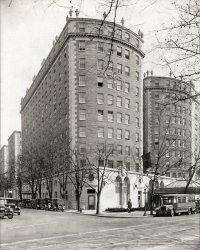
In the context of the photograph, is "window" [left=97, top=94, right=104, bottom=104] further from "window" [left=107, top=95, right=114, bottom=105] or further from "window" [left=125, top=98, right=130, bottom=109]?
"window" [left=125, top=98, right=130, bottom=109]

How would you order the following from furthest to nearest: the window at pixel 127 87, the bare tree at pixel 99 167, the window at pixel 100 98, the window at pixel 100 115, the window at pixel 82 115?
1. the window at pixel 127 87
2. the window at pixel 100 98
3. the window at pixel 100 115
4. the window at pixel 82 115
5. the bare tree at pixel 99 167

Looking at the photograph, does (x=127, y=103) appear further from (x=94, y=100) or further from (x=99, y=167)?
(x=99, y=167)

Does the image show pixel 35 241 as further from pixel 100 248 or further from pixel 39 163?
pixel 39 163

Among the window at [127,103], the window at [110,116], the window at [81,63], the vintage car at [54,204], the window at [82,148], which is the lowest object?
the vintage car at [54,204]

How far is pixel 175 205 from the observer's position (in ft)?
117

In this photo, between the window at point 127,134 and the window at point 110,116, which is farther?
the window at point 127,134

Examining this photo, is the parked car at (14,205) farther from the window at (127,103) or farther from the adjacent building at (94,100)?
the window at (127,103)

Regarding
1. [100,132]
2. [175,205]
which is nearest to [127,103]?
[100,132]

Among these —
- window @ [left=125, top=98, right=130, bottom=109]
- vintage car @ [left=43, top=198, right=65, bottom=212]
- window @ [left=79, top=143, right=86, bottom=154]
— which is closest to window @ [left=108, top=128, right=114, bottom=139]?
window @ [left=79, top=143, right=86, bottom=154]

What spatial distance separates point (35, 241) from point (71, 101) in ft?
125

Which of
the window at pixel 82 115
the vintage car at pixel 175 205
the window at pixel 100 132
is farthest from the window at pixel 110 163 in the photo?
the vintage car at pixel 175 205

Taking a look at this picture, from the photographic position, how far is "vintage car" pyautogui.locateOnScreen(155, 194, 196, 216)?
1364 inches

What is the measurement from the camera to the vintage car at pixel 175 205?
1364 inches

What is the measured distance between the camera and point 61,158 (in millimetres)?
51312
